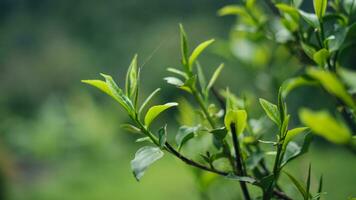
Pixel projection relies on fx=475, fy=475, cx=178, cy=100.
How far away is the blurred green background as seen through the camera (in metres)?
1.15

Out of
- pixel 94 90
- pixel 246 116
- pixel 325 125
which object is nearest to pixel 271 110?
pixel 246 116

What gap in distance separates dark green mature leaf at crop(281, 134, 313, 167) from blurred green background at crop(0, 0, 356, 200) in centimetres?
13

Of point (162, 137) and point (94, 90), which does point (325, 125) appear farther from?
point (94, 90)

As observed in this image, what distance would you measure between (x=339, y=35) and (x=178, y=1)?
207 cm

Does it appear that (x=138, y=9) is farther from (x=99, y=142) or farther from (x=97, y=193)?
(x=97, y=193)

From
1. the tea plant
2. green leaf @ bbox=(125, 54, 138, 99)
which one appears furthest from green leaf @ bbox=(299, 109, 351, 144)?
green leaf @ bbox=(125, 54, 138, 99)

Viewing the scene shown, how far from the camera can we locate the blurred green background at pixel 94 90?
1146 millimetres

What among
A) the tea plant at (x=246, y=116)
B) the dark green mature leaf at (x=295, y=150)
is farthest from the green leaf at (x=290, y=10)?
the dark green mature leaf at (x=295, y=150)

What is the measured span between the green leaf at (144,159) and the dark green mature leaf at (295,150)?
96mm

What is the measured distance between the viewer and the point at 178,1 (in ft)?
7.88

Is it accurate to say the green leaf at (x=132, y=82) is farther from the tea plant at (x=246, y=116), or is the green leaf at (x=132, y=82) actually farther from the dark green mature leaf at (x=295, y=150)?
the dark green mature leaf at (x=295, y=150)

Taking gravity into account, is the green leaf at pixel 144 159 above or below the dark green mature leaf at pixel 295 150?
above

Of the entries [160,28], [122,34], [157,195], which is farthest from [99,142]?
[122,34]

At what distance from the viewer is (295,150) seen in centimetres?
38
